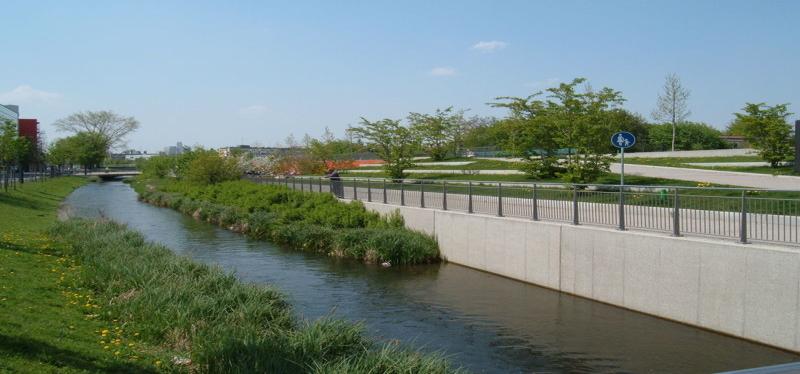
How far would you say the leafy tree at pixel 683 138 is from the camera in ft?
189

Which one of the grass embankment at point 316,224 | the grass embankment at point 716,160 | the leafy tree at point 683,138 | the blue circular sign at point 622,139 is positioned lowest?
the grass embankment at point 316,224

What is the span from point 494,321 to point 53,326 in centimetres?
755

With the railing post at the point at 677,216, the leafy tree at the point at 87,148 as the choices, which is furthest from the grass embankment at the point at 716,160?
the leafy tree at the point at 87,148

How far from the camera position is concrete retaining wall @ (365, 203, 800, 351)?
1024cm

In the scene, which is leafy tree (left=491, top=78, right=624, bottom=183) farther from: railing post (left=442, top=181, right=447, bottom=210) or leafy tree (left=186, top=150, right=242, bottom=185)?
leafy tree (left=186, top=150, right=242, bottom=185)

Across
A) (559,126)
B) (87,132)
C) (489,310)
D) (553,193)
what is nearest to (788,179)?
(559,126)

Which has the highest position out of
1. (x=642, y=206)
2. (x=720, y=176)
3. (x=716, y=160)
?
(x=716, y=160)

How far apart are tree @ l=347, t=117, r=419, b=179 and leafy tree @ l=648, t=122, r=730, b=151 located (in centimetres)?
2492

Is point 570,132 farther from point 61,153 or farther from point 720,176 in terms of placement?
point 61,153

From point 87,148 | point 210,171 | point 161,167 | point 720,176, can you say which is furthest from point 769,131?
point 87,148

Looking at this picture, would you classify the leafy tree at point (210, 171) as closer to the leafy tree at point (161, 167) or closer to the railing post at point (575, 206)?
the leafy tree at point (161, 167)

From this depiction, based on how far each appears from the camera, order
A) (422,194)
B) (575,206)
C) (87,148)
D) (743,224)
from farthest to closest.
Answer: (87,148) → (422,194) → (575,206) → (743,224)

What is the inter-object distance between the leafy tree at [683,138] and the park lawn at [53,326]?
52.7 m

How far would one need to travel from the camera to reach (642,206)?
13.5m
